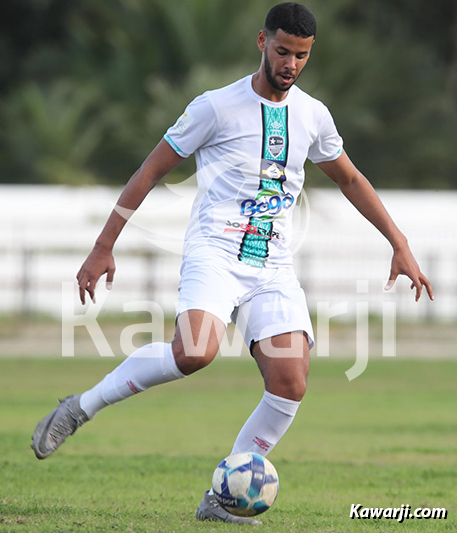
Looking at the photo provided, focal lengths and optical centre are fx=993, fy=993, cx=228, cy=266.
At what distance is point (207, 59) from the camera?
77.8 feet

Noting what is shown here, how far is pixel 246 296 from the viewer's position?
209 inches

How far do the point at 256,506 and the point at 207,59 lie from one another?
779 inches

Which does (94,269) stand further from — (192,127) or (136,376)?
(192,127)

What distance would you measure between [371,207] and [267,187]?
0.75 metres

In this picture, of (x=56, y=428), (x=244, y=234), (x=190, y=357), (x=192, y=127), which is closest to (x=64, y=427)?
(x=56, y=428)

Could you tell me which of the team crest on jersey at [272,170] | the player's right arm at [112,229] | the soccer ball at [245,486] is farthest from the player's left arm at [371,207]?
the soccer ball at [245,486]

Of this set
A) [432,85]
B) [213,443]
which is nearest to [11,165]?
[432,85]

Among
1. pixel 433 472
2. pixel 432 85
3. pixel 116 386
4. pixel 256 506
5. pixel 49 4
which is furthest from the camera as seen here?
pixel 49 4

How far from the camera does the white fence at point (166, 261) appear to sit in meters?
18.4

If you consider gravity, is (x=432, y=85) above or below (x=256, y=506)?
above

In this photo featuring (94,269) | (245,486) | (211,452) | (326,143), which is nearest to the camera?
(245,486)

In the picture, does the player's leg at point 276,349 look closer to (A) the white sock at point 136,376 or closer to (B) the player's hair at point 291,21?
Result: (A) the white sock at point 136,376

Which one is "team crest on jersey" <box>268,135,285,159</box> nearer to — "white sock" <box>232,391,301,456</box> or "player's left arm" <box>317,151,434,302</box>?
"player's left arm" <box>317,151,434,302</box>

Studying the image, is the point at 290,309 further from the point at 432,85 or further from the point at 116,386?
the point at 432,85
